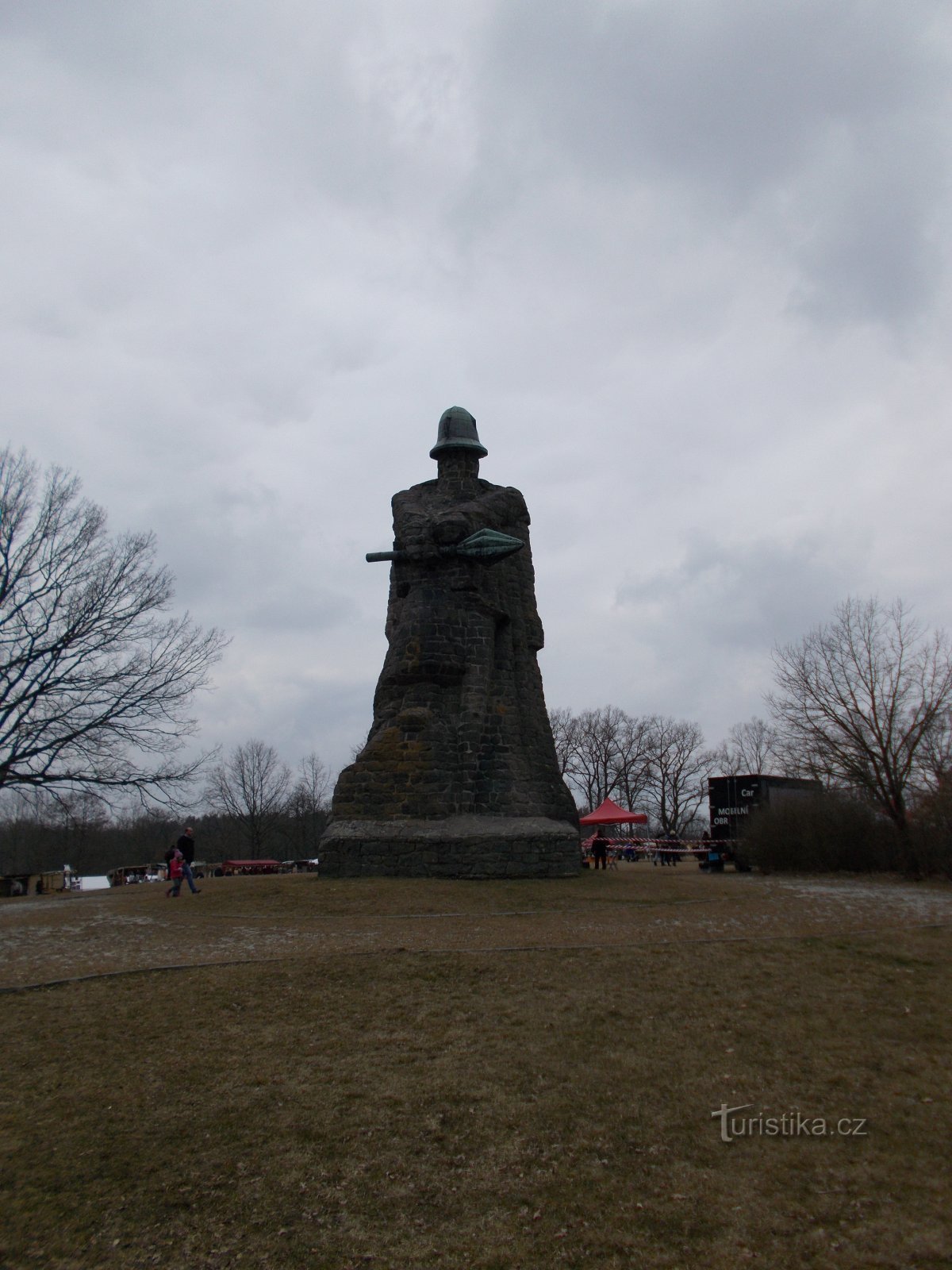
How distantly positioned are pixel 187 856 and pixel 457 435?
10.5 meters

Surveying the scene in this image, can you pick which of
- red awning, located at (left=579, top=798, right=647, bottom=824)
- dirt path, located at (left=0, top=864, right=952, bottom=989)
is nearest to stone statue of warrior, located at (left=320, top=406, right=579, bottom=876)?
dirt path, located at (left=0, top=864, right=952, bottom=989)

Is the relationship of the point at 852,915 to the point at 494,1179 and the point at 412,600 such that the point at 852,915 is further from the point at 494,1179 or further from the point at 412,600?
the point at 412,600

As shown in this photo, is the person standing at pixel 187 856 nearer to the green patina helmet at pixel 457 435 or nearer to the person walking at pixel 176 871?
the person walking at pixel 176 871

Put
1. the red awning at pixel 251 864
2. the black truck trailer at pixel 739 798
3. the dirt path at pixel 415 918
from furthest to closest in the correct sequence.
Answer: the red awning at pixel 251 864
the black truck trailer at pixel 739 798
the dirt path at pixel 415 918

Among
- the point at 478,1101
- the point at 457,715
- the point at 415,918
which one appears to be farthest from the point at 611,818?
the point at 478,1101

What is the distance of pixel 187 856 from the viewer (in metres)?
16.1

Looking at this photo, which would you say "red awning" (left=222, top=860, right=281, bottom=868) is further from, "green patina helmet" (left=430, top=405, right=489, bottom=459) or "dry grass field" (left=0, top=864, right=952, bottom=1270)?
"dry grass field" (left=0, top=864, right=952, bottom=1270)

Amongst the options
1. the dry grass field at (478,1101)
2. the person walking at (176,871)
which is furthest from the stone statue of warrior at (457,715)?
the dry grass field at (478,1101)

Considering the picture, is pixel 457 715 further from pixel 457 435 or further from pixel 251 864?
pixel 251 864

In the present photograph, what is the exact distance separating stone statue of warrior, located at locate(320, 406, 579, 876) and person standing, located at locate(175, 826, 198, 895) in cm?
236

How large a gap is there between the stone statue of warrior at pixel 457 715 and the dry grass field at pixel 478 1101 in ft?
18.7

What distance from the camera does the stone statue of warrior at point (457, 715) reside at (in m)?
16.0

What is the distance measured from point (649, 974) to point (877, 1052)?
2.20 meters

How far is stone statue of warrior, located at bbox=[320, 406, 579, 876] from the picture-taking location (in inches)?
629
